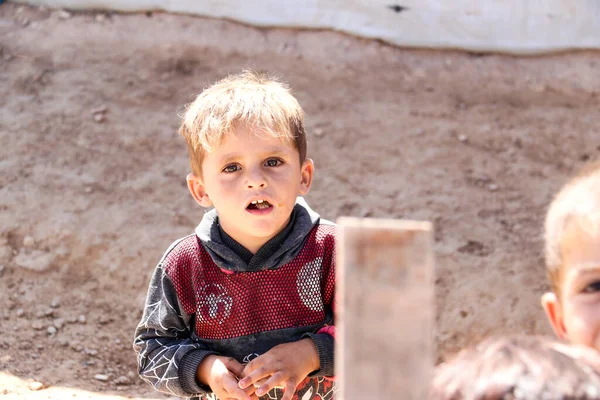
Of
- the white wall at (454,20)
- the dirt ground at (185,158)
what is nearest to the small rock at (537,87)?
the dirt ground at (185,158)

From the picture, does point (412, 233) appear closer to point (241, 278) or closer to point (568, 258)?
point (568, 258)

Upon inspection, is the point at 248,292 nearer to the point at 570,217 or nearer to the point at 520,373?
the point at 570,217

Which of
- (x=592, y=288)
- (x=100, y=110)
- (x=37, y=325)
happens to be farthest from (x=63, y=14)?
(x=592, y=288)

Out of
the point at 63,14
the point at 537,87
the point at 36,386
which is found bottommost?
the point at 36,386

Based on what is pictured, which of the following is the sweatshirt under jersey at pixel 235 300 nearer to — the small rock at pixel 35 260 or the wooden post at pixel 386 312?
the wooden post at pixel 386 312

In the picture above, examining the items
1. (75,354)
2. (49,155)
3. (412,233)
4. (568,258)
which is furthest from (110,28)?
(412,233)

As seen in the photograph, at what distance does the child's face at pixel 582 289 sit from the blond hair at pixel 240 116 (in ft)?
2.88

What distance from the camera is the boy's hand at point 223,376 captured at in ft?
6.40

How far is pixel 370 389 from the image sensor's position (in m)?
0.91

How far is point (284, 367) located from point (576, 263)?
81cm

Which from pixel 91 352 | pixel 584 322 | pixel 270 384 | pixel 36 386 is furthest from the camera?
pixel 91 352

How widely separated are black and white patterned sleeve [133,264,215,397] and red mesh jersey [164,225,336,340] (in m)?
0.04

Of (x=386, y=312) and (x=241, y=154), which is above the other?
Answer: (x=241, y=154)

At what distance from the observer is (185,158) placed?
14.6 ft
